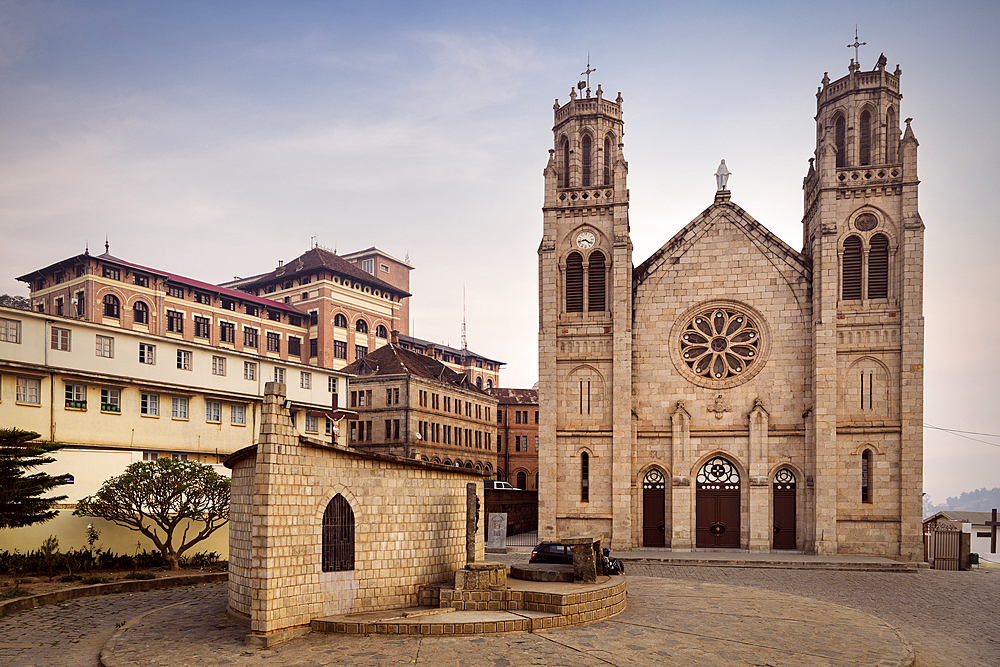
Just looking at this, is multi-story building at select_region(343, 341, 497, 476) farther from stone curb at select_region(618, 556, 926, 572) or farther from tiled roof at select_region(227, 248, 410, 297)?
stone curb at select_region(618, 556, 926, 572)

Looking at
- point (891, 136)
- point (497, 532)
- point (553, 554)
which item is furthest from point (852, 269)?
→ point (497, 532)

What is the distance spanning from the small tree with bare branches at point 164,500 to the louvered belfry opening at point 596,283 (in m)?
18.4

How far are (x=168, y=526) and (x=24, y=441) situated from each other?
537 cm

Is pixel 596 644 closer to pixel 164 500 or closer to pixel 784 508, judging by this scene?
pixel 164 500

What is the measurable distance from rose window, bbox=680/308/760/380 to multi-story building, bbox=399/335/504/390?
47033 millimetres

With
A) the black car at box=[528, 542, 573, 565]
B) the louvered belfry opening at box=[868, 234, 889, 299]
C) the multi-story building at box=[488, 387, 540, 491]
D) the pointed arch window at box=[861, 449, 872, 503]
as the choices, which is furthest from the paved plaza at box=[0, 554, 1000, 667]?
the multi-story building at box=[488, 387, 540, 491]

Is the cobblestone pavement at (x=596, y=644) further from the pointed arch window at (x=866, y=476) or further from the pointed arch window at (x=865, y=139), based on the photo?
the pointed arch window at (x=865, y=139)

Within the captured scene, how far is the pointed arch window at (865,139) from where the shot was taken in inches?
1340

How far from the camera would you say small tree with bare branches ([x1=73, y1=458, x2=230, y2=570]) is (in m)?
24.9

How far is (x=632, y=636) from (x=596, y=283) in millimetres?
21727

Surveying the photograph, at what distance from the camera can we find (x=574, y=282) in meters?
36.4

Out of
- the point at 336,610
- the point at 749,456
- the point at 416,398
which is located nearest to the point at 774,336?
the point at 749,456

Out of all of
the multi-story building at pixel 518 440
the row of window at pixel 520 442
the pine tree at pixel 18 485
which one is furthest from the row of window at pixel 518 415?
the pine tree at pixel 18 485

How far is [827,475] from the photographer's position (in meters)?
32.3
